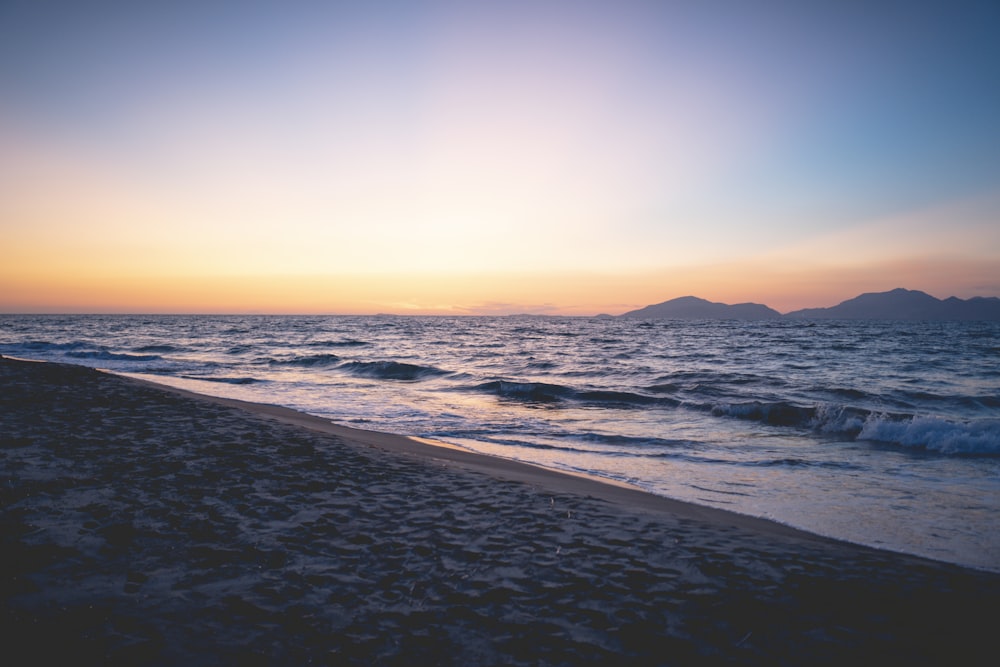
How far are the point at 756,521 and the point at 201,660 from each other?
23.8 ft

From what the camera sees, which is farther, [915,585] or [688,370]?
[688,370]

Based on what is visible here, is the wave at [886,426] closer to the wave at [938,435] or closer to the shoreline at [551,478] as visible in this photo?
the wave at [938,435]

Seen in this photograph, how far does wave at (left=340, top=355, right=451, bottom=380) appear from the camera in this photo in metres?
32.1

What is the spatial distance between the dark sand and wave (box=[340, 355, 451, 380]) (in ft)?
77.0

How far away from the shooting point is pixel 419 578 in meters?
4.82

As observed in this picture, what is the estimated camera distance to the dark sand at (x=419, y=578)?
12.4ft

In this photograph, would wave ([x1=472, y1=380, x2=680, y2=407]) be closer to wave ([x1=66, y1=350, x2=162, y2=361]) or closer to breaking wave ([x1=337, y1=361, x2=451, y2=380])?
breaking wave ([x1=337, y1=361, x2=451, y2=380])

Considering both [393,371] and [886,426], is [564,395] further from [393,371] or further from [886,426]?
[393,371]

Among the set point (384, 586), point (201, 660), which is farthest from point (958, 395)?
point (201, 660)

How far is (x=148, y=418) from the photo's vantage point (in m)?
12.4

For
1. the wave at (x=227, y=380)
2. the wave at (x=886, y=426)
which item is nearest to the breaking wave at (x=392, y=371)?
the wave at (x=227, y=380)

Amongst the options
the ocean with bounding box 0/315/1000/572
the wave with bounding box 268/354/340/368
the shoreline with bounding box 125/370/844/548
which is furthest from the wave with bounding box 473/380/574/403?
the wave with bounding box 268/354/340/368

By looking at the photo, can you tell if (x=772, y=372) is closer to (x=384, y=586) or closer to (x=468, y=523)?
(x=468, y=523)

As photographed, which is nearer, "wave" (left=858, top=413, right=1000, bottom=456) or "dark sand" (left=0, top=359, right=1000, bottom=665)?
"dark sand" (left=0, top=359, right=1000, bottom=665)
